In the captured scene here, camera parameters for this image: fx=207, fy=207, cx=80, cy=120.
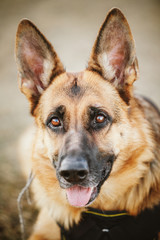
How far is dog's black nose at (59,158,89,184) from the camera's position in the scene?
189 cm

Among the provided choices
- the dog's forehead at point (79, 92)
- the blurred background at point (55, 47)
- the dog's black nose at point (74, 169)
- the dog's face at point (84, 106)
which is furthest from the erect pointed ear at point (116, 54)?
the blurred background at point (55, 47)

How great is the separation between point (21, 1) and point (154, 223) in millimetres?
16909

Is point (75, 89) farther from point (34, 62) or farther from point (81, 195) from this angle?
point (81, 195)

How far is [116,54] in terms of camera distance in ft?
8.16

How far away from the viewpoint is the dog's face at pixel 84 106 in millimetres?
2127

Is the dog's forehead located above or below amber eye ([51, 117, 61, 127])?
above

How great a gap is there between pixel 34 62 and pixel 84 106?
93 cm

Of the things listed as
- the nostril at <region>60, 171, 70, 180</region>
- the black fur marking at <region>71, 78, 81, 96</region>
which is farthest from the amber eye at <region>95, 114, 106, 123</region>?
the nostril at <region>60, 171, 70, 180</region>

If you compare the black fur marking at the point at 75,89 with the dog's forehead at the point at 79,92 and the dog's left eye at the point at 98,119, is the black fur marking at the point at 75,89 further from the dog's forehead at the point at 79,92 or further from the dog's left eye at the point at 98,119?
the dog's left eye at the point at 98,119

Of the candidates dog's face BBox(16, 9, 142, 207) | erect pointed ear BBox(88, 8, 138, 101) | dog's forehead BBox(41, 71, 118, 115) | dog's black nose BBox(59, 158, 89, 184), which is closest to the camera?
dog's black nose BBox(59, 158, 89, 184)

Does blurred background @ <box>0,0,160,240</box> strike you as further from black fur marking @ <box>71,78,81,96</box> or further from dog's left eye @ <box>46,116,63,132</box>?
dog's left eye @ <box>46,116,63,132</box>

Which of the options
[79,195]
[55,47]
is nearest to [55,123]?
[79,195]

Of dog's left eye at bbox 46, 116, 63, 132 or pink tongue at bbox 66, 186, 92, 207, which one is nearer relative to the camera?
pink tongue at bbox 66, 186, 92, 207

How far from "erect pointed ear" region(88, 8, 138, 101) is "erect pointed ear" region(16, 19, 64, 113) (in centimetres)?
51
